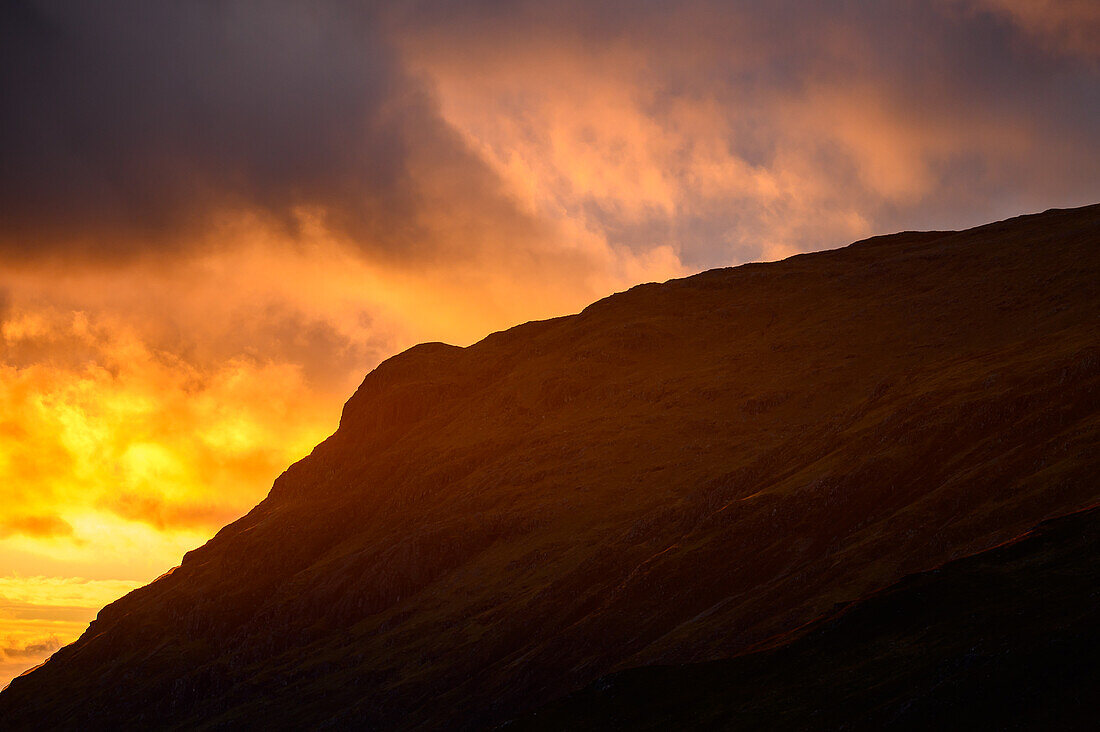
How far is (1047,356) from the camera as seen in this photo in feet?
643

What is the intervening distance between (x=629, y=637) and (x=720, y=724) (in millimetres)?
89704

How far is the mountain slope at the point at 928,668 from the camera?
6219 centimetres

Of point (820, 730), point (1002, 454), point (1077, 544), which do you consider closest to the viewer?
point (820, 730)

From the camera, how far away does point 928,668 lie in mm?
70875

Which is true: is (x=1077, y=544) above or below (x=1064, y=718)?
above

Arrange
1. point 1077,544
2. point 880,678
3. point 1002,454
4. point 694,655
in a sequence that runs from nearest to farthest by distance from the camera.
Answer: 1. point 880,678
2. point 1077,544
3. point 694,655
4. point 1002,454

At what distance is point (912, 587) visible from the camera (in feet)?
287

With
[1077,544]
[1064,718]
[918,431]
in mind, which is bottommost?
[1064,718]

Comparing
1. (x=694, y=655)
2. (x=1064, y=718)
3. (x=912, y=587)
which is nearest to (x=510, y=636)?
(x=694, y=655)

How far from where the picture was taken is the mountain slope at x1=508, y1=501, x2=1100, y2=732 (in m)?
62.2

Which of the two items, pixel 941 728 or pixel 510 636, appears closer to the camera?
pixel 941 728

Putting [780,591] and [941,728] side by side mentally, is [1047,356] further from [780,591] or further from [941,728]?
[941,728]

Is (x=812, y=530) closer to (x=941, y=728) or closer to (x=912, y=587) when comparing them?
(x=912, y=587)

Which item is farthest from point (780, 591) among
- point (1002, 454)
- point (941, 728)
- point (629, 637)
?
point (941, 728)
